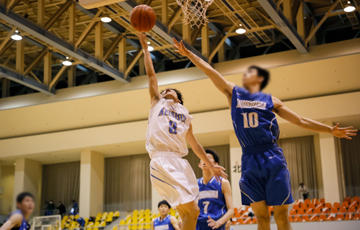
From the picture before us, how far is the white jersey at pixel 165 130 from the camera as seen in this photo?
5059mm

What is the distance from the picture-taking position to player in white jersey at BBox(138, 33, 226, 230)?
16.0 feet

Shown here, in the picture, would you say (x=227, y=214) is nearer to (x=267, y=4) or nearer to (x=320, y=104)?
(x=267, y=4)

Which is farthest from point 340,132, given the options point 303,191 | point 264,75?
point 303,191

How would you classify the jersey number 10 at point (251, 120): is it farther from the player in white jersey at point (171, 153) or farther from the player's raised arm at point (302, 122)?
the player in white jersey at point (171, 153)

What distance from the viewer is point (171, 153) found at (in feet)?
16.6

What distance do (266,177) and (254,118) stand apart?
Answer: 0.53m

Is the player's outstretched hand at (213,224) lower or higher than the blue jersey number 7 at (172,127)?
lower

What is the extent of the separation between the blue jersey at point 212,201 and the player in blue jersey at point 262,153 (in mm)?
A: 2345

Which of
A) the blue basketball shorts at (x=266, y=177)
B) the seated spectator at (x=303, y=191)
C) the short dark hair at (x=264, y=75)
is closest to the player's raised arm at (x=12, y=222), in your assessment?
the blue basketball shorts at (x=266, y=177)

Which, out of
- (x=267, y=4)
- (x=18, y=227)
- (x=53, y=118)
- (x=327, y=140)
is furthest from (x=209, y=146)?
(x=18, y=227)

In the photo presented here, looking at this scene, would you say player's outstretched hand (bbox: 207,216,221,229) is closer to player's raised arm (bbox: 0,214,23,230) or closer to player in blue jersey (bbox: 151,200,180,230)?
player's raised arm (bbox: 0,214,23,230)

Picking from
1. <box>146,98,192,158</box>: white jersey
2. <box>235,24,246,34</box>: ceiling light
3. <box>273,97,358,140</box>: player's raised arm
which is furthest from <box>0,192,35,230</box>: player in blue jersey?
<box>235,24,246,34</box>: ceiling light

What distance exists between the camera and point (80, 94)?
2066cm

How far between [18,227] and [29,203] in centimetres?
74
